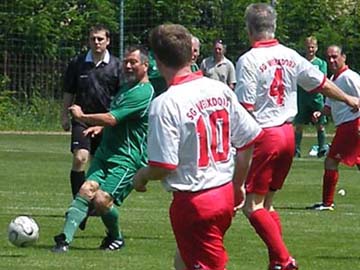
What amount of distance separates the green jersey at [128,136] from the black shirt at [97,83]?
1.21 m

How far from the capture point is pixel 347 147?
49.3 feet

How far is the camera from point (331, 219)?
14008 millimetres

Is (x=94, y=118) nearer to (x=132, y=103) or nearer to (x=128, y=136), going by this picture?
(x=132, y=103)

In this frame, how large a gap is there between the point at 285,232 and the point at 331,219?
4.71 feet

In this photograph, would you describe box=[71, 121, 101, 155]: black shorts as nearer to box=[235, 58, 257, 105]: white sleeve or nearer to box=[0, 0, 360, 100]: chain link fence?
box=[235, 58, 257, 105]: white sleeve

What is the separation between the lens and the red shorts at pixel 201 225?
706cm

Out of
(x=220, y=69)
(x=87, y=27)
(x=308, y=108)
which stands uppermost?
(x=220, y=69)

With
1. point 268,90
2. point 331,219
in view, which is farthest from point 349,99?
point 331,219

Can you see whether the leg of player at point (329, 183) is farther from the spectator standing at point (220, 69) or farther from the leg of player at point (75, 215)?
the spectator standing at point (220, 69)

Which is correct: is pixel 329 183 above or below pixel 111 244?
below

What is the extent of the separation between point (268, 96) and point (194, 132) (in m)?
3.00

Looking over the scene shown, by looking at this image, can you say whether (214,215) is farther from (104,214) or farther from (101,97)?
(101,97)

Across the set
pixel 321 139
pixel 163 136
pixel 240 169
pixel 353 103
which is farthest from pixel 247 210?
pixel 321 139

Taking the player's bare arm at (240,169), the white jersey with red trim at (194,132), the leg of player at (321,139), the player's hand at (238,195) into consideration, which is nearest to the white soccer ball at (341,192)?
the leg of player at (321,139)
